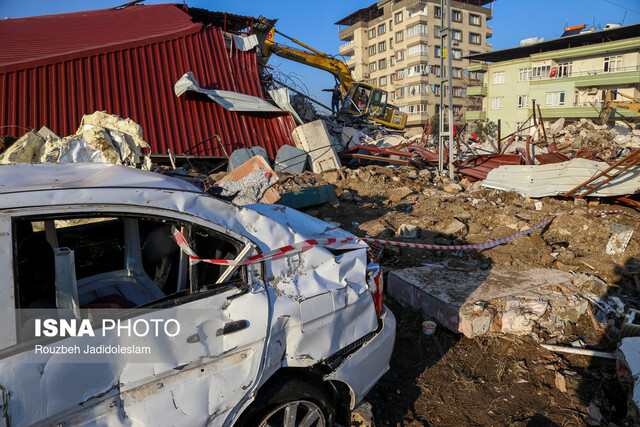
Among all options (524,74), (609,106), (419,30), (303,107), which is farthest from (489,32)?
(303,107)

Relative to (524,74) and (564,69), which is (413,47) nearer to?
(524,74)

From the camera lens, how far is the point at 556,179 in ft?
28.3

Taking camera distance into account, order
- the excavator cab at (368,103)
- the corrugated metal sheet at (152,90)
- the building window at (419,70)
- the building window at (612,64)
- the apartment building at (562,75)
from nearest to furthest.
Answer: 1. the corrugated metal sheet at (152,90)
2. the excavator cab at (368,103)
3. the apartment building at (562,75)
4. the building window at (612,64)
5. the building window at (419,70)

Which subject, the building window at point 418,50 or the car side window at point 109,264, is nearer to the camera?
the car side window at point 109,264

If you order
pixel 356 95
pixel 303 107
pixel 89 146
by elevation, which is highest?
pixel 356 95

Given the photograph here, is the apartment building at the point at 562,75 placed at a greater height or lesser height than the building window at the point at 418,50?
lesser

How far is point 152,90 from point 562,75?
38.6 m

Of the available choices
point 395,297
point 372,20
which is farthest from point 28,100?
point 372,20

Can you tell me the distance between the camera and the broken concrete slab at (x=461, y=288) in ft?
12.7

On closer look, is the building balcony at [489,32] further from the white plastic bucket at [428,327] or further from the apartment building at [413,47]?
the white plastic bucket at [428,327]

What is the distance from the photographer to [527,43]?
38.9 metres

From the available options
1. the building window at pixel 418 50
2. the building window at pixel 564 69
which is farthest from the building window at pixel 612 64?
the building window at pixel 418 50

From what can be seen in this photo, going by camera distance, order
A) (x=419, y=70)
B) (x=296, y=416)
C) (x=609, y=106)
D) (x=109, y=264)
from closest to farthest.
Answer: (x=296, y=416)
(x=109, y=264)
(x=609, y=106)
(x=419, y=70)

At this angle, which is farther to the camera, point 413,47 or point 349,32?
point 349,32
